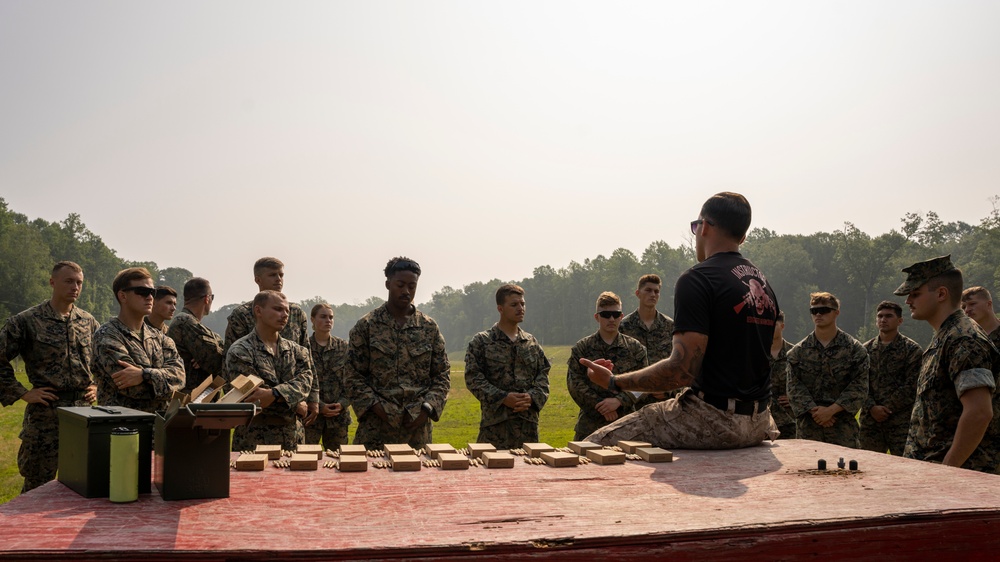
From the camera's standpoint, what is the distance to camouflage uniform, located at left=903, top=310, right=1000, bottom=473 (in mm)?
4676

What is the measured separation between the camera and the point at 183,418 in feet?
9.25

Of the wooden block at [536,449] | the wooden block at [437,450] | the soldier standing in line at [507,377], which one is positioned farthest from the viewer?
the soldier standing in line at [507,377]

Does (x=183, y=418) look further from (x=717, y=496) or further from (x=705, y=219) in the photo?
(x=705, y=219)

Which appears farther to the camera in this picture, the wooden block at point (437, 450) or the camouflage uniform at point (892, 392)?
the camouflage uniform at point (892, 392)

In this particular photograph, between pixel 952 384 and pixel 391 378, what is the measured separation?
4712mm

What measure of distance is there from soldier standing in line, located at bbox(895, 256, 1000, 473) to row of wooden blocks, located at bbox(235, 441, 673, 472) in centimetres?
214

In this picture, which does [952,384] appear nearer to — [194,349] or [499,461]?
[499,461]

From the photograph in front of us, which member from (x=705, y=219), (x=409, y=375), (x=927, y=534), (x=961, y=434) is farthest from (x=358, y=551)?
(x=409, y=375)

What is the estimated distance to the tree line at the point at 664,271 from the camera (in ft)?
213

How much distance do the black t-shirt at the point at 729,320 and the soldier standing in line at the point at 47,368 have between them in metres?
6.14

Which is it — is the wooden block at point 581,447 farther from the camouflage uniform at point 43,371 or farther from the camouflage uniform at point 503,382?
the camouflage uniform at point 43,371

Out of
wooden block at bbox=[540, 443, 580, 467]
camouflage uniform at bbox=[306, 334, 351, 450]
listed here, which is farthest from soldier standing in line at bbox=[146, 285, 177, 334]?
wooden block at bbox=[540, 443, 580, 467]

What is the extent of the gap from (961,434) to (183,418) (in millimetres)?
4517

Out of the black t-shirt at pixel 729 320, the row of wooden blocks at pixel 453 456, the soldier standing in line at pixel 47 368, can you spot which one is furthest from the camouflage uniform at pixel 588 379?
the soldier standing in line at pixel 47 368
